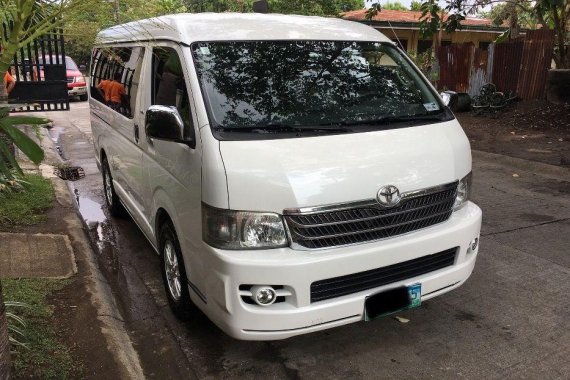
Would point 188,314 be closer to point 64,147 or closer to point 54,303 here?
point 54,303

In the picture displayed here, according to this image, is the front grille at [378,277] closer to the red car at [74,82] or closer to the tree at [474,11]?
the tree at [474,11]

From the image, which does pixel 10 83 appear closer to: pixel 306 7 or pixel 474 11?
pixel 474 11

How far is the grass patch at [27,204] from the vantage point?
5027 millimetres

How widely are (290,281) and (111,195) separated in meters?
3.86

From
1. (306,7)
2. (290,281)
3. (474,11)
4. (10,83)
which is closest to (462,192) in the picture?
(290,281)

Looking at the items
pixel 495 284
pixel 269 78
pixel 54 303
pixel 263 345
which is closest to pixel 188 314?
pixel 263 345

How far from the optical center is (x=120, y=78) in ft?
15.4

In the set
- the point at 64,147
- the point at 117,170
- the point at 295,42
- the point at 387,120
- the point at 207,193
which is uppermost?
the point at 295,42

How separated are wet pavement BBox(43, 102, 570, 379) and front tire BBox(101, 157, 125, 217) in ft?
2.54

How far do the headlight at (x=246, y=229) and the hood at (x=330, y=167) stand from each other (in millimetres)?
49

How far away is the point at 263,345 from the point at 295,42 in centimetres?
205

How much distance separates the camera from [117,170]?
511 cm

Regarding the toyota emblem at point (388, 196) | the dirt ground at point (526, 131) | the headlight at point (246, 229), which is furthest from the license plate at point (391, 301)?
the dirt ground at point (526, 131)

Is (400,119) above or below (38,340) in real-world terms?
above
